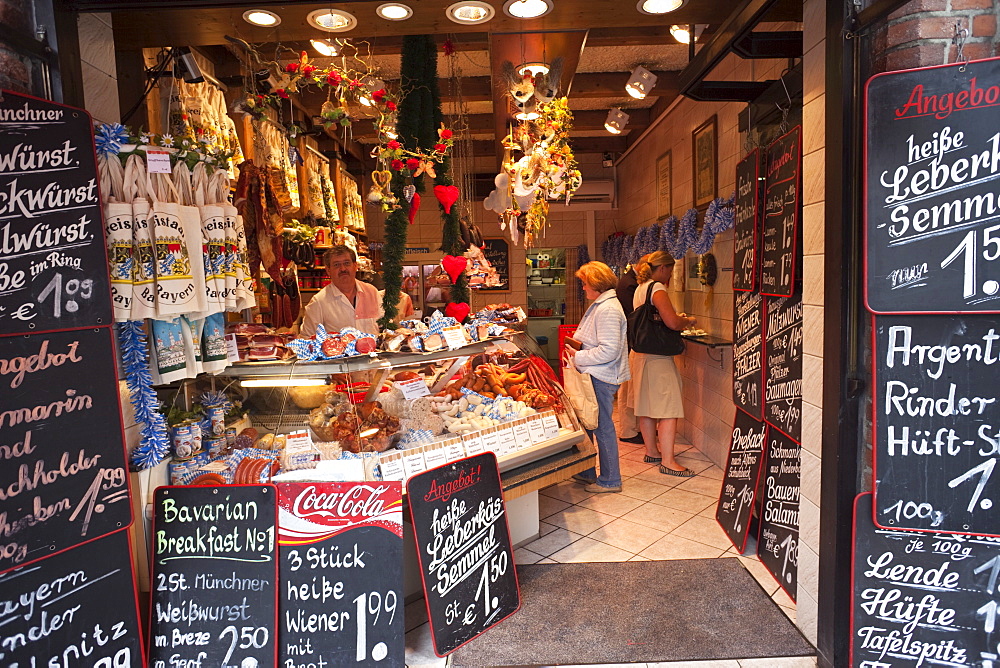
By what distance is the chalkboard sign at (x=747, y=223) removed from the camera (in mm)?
3564

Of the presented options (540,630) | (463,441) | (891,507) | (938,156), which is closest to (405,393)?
(463,441)

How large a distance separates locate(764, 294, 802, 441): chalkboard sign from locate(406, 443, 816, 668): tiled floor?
0.93m

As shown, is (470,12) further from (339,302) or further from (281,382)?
(339,302)

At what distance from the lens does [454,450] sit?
3.11 metres

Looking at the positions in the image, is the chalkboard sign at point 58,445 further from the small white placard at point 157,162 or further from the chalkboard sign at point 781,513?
the chalkboard sign at point 781,513

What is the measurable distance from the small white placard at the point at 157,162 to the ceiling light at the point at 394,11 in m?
1.28

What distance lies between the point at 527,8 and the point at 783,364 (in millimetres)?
2259

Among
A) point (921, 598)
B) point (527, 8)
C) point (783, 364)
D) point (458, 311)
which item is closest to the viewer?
point (921, 598)

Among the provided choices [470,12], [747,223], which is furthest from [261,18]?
[747,223]

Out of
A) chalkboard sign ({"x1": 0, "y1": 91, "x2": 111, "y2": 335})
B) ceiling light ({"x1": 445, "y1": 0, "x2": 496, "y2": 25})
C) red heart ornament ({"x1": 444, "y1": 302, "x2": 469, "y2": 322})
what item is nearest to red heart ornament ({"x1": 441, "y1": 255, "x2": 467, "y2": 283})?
red heart ornament ({"x1": 444, "y1": 302, "x2": 469, "y2": 322})

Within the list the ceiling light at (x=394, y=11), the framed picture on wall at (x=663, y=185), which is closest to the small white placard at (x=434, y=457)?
the ceiling light at (x=394, y=11)

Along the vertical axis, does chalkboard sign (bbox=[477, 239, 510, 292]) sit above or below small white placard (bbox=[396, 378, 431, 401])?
above

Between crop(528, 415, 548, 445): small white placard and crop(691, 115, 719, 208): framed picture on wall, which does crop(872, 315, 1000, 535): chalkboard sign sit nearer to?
crop(528, 415, 548, 445): small white placard

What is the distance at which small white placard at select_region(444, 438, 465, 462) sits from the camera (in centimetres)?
309
